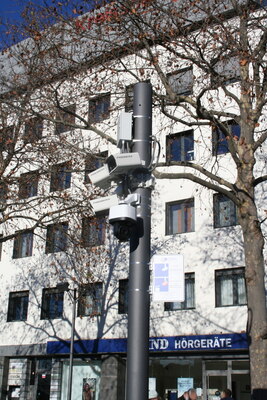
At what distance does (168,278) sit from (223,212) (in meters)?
15.3

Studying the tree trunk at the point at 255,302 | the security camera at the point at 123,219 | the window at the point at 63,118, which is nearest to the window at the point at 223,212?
the window at the point at 63,118

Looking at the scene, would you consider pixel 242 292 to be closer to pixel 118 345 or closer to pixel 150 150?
pixel 118 345

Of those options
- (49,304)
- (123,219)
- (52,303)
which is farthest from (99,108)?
(123,219)

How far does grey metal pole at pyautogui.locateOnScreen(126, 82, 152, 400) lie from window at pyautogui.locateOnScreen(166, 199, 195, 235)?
15.2m

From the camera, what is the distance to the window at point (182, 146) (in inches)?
910

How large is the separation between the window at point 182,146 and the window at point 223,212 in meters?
2.24

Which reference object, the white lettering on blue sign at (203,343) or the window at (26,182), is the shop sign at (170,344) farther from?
the window at (26,182)

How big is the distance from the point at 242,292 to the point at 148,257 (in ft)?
47.3

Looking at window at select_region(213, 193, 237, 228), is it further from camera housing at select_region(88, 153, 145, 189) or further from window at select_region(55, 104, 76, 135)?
camera housing at select_region(88, 153, 145, 189)

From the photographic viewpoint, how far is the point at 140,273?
21.2 feet

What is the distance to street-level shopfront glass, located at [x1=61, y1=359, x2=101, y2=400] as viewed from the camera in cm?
2336

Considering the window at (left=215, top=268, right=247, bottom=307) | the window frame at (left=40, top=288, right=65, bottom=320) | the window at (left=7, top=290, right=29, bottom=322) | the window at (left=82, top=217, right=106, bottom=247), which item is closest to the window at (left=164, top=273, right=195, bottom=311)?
the window at (left=215, top=268, right=247, bottom=307)

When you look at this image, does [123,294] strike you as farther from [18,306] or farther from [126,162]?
[126,162]

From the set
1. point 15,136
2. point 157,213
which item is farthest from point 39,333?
point 15,136
